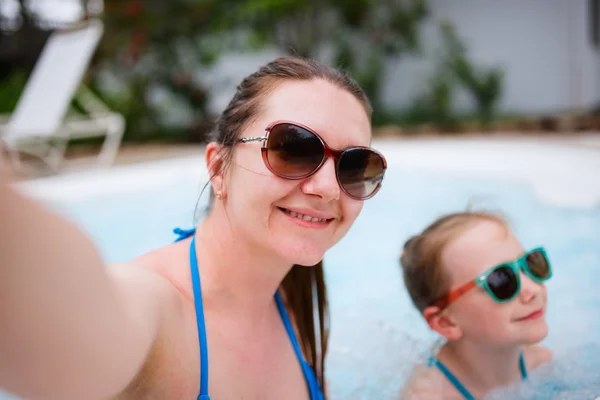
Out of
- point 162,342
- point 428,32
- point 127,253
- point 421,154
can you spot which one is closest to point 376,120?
point 428,32

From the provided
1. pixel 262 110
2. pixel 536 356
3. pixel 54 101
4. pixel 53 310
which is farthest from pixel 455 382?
pixel 54 101

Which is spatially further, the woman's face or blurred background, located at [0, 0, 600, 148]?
blurred background, located at [0, 0, 600, 148]

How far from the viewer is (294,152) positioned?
3.90 ft

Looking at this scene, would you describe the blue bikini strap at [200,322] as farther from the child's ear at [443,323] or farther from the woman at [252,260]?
the child's ear at [443,323]

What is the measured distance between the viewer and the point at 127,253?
15.5 feet

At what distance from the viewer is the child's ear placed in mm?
1860

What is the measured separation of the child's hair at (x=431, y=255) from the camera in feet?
6.04

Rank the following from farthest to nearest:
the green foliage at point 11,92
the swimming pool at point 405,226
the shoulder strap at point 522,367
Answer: the green foliage at point 11,92
the swimming pool at point 405,226
the shoulder strap at point 522,367

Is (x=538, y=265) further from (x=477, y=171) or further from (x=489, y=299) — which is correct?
(x=477, y=171)

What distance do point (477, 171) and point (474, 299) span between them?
4224 mm

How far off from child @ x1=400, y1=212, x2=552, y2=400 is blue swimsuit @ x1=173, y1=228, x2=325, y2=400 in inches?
20.0

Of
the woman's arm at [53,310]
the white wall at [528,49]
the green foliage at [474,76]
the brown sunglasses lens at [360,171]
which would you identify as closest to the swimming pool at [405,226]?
the brown sunglasses lens at [360,171]

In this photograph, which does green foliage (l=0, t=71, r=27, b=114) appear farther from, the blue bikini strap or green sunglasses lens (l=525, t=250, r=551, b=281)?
green sunglasses lens (l=525, t=250, r=551, b=281)

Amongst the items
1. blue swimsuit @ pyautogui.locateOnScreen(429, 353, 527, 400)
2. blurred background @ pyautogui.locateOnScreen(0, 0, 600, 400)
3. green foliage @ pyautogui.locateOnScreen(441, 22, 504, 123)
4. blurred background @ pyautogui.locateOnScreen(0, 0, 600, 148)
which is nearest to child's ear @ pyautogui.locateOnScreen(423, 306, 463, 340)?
blue swimsuit @ pyautogui.locateOnScreen(429, 353, 527, 400)
